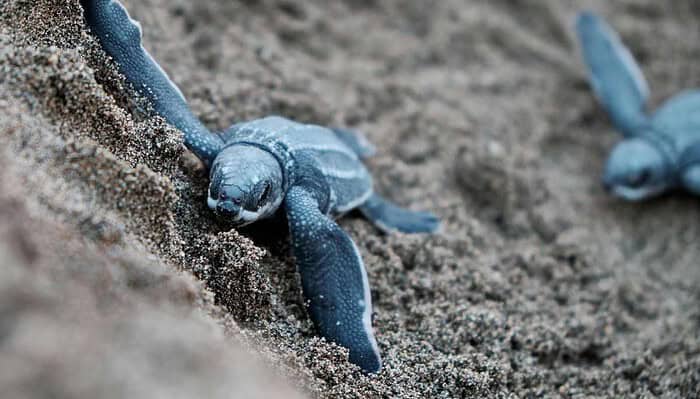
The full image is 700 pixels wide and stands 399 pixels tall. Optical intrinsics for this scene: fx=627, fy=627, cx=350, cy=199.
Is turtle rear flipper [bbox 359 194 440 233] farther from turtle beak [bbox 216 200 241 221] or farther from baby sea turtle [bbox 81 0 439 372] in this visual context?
turtle beak [bbox 216 200 241 221]

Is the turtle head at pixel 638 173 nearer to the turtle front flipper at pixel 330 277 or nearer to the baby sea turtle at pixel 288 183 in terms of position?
the baby sea turtle at pixel 288 183

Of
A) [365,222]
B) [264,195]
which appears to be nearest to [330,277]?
[264,195]

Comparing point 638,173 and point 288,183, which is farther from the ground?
point 288,183

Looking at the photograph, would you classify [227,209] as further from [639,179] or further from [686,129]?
[686,129]

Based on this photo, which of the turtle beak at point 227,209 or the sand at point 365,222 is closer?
the sand at point 365,222

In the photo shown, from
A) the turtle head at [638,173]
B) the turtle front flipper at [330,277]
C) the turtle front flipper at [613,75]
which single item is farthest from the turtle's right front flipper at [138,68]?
the turtle front flipper at [613,75]

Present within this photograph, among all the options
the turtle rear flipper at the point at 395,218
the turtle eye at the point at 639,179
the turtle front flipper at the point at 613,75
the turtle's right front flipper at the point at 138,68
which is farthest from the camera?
the turtle front flipper at the point at 613,75
